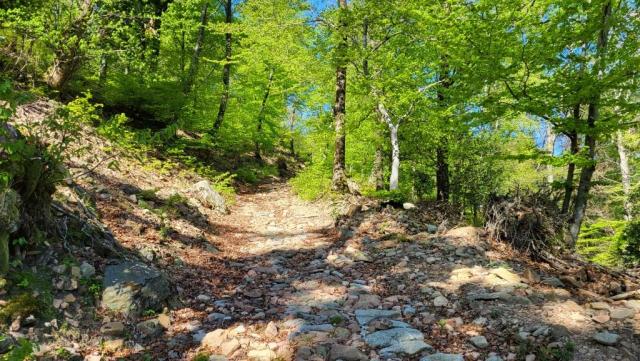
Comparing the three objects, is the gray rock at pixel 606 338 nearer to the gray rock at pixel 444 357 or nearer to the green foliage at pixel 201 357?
the gray rock at pixel 444 357

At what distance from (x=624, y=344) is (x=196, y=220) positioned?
28.1ft

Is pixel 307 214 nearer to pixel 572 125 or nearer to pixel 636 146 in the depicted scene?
pixel 572 125

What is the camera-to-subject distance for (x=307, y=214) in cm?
1322

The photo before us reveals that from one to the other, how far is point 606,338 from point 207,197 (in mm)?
10124

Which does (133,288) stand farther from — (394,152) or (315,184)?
(315,184)

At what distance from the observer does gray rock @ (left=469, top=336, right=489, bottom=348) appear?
4.81 metres

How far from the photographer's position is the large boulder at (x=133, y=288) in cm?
517

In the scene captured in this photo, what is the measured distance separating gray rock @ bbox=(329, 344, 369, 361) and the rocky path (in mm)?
11

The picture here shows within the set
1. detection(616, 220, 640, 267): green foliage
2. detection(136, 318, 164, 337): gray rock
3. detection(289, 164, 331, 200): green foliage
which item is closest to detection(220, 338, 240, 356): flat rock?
detection(136, 318, 164, 337): gray rock

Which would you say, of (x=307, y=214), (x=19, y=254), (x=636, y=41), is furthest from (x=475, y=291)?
(x=307, y=214)

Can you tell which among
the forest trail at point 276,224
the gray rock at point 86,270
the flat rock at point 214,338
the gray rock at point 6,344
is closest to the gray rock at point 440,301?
the flat rock at point 214,338

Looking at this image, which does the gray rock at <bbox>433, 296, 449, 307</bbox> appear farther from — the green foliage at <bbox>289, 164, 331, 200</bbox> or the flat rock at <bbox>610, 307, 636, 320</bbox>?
the green foliage at <bbox>289, 164, 331, 200</bbox>

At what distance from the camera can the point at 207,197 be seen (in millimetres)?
12312

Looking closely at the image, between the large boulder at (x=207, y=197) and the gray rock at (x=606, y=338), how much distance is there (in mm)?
9836
